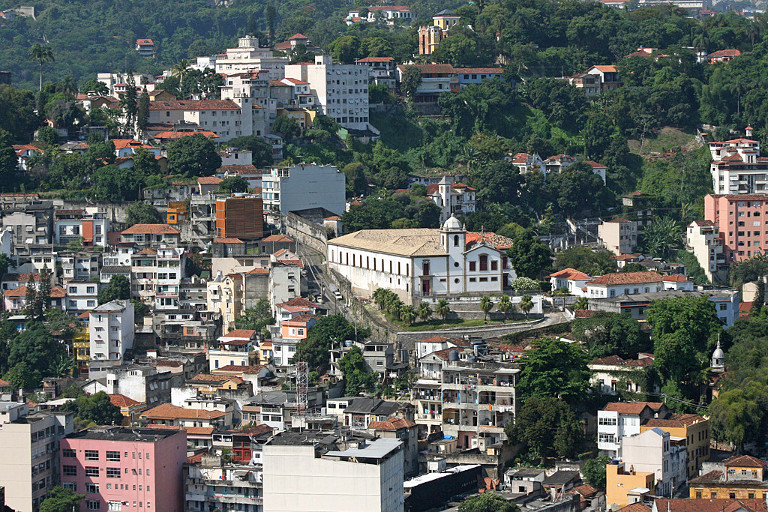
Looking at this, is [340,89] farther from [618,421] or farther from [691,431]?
[691,431]

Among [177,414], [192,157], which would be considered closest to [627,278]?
[177,414]

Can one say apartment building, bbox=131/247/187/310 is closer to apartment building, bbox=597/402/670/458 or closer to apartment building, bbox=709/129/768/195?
apartment building, bbox=597/402/670/458

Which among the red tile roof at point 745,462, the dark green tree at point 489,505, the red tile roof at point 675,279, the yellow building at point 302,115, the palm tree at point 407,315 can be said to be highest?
the yellow building at point 302,115

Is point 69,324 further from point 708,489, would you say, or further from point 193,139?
point 708,489

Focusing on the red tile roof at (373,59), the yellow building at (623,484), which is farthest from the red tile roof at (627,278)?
the red tile roof at (373,59)

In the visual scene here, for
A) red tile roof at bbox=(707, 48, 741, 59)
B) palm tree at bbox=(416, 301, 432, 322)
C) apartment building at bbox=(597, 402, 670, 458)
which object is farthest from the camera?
red tile roof at bbox=(707, 48, 741, 59)

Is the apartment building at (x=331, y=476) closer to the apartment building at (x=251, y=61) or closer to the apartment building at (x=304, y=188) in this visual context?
the apartment building at (x=304, y=188)

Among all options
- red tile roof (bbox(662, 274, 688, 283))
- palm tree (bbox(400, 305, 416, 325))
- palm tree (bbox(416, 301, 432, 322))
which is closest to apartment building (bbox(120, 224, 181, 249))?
palm tree (bbox(400, 305, 416, 325))
